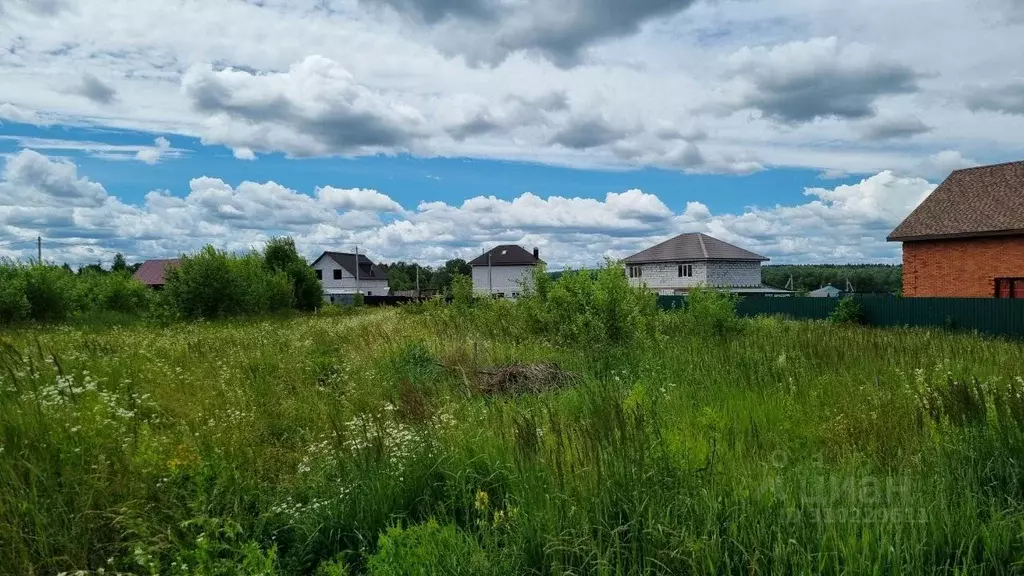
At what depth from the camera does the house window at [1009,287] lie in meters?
24.2

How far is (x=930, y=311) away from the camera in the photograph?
2233cm

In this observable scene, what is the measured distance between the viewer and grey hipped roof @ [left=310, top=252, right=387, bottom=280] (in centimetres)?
8144

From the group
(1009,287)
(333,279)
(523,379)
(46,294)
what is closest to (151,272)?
(333,279)

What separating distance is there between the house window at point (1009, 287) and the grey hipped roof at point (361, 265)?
6898 cm

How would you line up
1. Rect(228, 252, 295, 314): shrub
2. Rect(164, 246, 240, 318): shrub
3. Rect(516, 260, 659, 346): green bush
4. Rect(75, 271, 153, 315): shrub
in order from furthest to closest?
Rect(75, 271, 153, 315): shrub, Rect(228, 252, 295, 314): shrub, Rect(164, 246, 240, 318): shrub, Rect(516, 260, 659, 346): green bush

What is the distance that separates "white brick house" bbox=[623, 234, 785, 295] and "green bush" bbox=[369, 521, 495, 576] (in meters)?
52.8

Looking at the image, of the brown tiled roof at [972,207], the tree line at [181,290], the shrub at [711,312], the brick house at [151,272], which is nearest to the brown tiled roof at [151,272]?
the brick house at [151,272]

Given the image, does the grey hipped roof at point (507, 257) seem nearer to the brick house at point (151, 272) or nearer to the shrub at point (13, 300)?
the brick house at point (151, 272)

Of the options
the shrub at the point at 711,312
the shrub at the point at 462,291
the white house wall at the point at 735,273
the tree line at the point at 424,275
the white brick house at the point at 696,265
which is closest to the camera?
the shrub at the point at 711,312

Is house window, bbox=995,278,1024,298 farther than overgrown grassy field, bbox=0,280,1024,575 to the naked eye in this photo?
Yes

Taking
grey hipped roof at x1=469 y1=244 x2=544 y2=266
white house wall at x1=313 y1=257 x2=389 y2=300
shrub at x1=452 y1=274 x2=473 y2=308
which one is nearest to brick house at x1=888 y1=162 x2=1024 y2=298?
shrub at x1=452 y1=274 x2=473 y2=308

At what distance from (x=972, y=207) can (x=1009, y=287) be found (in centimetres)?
387

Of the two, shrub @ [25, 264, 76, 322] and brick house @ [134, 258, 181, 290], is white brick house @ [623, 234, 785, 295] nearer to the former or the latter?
shrub @ [25, 264, 76, 322]

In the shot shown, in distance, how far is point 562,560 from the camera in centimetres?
294
